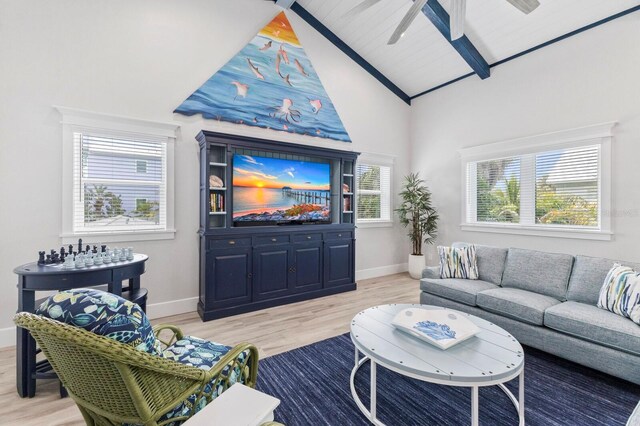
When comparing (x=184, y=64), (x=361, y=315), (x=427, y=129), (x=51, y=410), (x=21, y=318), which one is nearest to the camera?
(x=21, y=318)

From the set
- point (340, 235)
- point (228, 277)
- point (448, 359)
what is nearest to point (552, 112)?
point (340, 235)

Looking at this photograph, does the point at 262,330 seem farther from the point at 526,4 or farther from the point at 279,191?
the point at 526,4

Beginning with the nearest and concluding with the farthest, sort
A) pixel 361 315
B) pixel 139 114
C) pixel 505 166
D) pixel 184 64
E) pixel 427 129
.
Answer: pixel 361 315 < pixel 139 114 < pixel 184 64 < pixel 505 166 < pixel 427 129

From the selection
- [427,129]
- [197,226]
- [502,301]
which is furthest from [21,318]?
[427,129]

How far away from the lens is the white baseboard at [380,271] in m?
5.43

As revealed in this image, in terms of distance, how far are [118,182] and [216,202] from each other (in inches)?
43.0

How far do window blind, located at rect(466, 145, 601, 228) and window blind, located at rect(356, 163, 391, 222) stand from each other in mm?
1454

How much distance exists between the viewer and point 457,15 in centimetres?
274

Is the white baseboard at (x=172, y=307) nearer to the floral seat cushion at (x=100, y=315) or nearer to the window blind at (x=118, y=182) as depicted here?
the window blind at (x=118, y=182)

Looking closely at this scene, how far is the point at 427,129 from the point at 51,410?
6270 millimetres

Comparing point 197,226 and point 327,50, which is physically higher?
point 327,50

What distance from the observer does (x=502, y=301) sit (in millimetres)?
2904

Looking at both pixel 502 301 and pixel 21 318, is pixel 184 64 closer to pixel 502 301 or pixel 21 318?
pixel 21 318

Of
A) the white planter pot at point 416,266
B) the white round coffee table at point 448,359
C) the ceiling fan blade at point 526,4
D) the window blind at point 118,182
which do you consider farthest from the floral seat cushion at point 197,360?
the white planter pot at point 416,266
